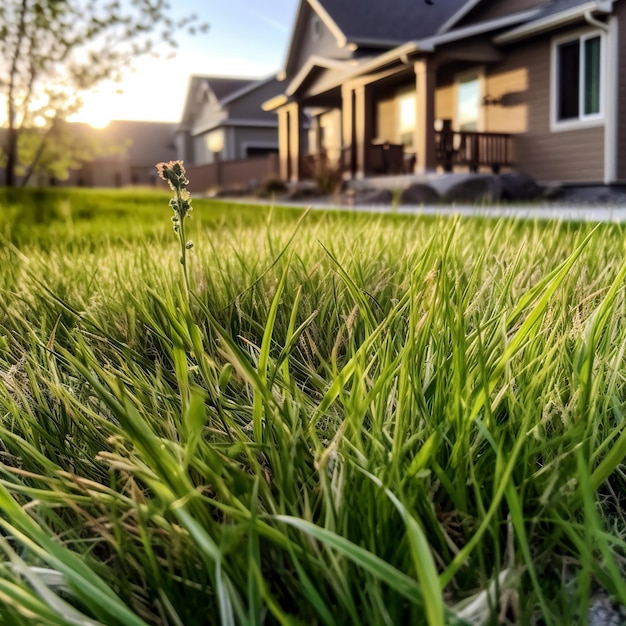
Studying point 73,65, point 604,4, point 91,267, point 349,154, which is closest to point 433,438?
point 91,267

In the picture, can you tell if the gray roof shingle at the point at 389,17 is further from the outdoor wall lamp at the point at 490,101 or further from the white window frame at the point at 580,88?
the white window frame at the point at 580,88

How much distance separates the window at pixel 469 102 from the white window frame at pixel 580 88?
5.69ft

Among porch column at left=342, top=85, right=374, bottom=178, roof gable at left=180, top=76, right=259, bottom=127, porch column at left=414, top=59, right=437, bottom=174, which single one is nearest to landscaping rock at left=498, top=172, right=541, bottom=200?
porch column at left=414, top=59, right=437, bottom=174

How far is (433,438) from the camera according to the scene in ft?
Result: 2.57

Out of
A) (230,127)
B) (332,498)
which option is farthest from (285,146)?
(332,498)

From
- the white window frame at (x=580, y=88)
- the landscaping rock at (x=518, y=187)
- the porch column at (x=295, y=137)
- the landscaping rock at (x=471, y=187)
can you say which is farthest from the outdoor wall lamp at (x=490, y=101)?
the porch column at (x=295, y=137)

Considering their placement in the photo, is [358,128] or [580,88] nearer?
[580,88]

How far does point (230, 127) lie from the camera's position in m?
27.1

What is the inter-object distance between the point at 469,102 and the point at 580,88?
8.66 ft

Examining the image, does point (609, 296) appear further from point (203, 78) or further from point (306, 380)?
point (203, 78)

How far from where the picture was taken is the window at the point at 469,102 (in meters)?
13.3

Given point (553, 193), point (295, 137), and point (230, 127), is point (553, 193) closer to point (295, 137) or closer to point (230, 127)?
point (295, 137)

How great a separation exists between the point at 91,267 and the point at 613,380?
1670mm

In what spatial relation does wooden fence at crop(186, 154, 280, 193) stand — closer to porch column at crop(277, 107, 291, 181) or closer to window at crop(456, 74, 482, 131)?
porch column at crop(277, 107, 291, 181)
